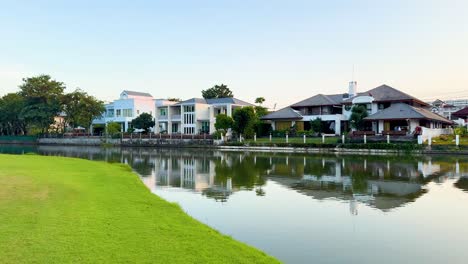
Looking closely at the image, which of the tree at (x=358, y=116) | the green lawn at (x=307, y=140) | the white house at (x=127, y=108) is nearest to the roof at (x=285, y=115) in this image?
the green lawn at (x=307, y=140)

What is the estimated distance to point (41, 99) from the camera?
72.4 m

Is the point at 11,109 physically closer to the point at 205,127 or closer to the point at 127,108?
the point at 127,108

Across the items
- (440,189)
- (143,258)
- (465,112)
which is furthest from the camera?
(465,112)

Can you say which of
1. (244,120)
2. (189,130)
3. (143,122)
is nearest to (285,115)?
(244,120)

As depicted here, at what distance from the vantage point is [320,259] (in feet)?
24.9

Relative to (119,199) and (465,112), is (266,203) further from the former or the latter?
(465,112)

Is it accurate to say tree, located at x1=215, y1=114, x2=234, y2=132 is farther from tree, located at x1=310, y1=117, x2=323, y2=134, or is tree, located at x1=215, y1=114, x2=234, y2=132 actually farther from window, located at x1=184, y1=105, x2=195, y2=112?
window, located at x1=184, y1=105, x2=195, y2=112

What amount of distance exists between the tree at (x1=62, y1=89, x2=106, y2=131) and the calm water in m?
53.8

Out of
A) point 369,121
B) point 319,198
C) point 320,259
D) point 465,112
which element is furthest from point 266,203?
point 465,112

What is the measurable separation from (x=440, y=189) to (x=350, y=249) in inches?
409

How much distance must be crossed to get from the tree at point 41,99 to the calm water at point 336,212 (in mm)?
57293

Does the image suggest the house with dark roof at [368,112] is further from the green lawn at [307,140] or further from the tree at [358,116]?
the green lawn at [307,140]

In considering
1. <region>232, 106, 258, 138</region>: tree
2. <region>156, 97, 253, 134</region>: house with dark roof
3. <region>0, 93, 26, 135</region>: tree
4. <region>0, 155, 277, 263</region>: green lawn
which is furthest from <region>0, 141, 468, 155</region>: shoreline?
<region>0, 155, 277, 263</region>: green lawn

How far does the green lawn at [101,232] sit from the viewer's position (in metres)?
6.04
